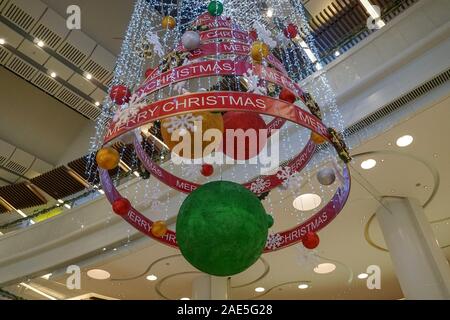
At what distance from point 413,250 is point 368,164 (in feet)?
4.89

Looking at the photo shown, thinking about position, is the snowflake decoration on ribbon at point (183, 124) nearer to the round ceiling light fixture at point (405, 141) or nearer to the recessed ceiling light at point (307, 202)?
the round ceiling light fixture at point (405, 141)

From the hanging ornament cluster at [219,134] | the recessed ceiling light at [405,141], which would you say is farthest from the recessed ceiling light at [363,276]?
the hanging ornament cluster at [219,134]

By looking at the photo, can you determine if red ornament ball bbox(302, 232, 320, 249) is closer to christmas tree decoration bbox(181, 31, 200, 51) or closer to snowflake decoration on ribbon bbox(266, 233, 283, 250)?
snowflake decoration on ribbon bbox(266, 233, 283, 250)

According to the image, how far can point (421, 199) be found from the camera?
6.61m

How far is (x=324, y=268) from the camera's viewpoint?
828 centimetres

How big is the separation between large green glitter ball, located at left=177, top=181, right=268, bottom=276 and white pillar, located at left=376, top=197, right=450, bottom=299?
4570mm

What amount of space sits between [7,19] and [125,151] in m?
Result: 3.42

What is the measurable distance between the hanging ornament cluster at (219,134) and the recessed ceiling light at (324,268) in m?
5.23

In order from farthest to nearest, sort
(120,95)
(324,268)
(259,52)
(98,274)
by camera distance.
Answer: (324,268) < (98,274) < (120,95) < (259,52)

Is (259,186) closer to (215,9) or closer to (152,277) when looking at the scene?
(215,9)

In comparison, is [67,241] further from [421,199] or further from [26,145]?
[421,199]

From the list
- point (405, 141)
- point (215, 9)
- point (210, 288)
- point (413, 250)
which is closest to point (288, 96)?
point (215, 9)

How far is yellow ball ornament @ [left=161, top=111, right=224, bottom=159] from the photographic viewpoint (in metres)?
2.60
